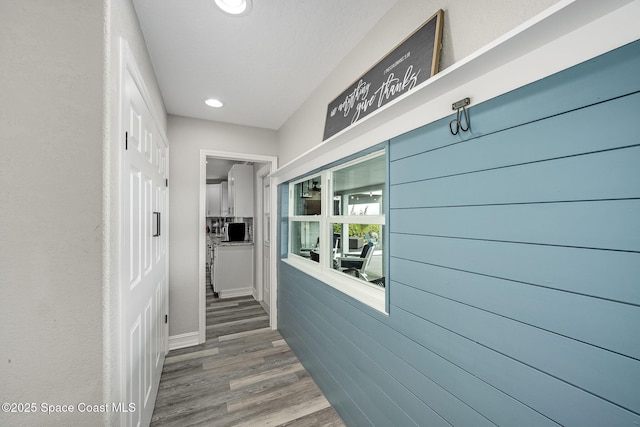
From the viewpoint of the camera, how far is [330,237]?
83.5 inches

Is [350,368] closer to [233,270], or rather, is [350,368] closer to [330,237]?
[330,237]

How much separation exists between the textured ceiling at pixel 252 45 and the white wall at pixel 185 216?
43 centimetres

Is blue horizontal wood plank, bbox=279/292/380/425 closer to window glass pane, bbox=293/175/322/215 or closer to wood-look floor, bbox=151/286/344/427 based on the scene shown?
wood-look floor, bbox=151/286/344/427

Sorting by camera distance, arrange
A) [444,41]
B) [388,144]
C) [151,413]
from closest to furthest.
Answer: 1. [444,41]
2. [388,144]
3. [151,413]

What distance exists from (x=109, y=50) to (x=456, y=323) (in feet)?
5.35

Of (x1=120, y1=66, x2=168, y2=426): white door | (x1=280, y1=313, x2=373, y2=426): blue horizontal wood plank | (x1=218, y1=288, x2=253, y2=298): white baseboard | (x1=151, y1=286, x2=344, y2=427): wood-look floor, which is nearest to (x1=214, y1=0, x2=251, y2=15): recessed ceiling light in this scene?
(x1=120, y1=66, x2=168, y2=426): white door

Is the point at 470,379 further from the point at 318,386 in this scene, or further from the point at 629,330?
the point at 318,386

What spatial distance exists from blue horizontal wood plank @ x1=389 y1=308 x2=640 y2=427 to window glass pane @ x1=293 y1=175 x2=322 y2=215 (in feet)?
4.80

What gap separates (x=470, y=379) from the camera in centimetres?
91

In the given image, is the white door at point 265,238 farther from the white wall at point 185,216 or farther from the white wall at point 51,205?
the white wall at point 51,205

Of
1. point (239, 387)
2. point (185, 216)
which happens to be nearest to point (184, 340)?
point (239, 387)

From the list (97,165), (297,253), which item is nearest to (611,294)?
(97,165)

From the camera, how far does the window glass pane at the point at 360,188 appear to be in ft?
5.02

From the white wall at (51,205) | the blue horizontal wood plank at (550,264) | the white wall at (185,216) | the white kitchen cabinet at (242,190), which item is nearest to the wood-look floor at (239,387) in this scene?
the white wall at (185,216)
